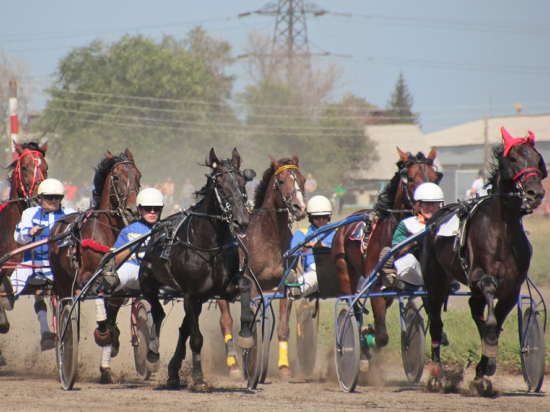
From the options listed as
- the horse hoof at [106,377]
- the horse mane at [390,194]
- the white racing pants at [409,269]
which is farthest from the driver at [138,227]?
the white racing pants at [409,269]

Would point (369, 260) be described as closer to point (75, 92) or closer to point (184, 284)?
point (184, 284)

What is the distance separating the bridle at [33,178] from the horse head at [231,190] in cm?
346

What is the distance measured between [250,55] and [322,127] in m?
8.15

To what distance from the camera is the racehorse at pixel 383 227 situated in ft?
27.5

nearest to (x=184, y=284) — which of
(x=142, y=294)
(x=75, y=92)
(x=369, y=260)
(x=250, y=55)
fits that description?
(x=142, y=294)

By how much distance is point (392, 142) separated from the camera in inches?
2104

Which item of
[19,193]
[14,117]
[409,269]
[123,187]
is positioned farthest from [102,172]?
[14,117]

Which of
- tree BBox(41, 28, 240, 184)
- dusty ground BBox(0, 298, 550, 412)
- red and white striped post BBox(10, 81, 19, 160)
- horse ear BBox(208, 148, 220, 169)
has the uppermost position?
tree BBox(41, 28, 240, 184)

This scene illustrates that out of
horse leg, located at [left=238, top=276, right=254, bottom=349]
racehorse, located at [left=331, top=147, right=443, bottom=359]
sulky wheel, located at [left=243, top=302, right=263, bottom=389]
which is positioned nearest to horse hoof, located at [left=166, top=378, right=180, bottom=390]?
sulky wheel, located at [left=243, top=302, right=263, bottom=389]

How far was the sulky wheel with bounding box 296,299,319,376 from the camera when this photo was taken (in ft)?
31.0

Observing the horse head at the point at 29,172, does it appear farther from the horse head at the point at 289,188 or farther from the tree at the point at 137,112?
the tree at the point at 137,112

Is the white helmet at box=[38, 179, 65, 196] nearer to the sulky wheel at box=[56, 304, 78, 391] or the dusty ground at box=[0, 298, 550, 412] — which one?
the sulky wheel at box=[56, 304, 78, 391]

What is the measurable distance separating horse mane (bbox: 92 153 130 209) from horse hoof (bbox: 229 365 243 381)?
2.31m

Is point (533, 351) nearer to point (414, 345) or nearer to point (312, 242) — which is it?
point (414, 345)
